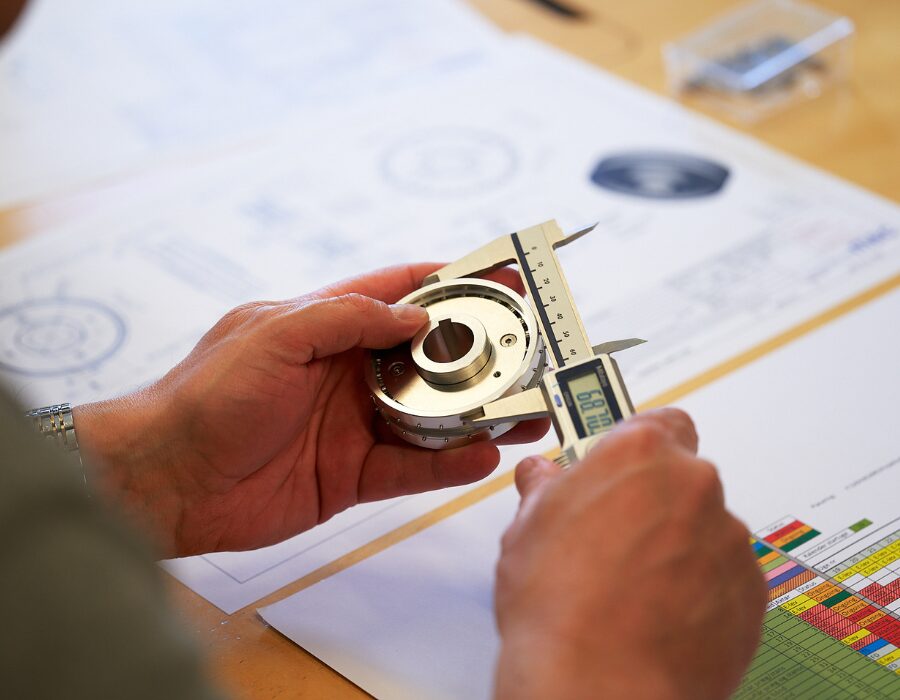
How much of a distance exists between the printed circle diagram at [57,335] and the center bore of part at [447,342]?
58 centimetres

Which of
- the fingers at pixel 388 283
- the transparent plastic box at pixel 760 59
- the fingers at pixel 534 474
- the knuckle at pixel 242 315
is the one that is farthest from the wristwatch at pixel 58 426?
the transparent plastic box at pixel 760 59

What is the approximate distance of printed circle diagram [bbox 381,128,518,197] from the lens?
5.56 feet

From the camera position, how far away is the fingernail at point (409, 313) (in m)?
1.09

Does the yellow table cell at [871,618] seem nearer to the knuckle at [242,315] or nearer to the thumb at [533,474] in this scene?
the thumb at [533,474]

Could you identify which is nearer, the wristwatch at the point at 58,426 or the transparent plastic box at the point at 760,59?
the wristwatch at the point at 58,426

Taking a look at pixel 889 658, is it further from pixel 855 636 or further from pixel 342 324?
pixel 342 324

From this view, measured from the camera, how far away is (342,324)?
3.50 feet

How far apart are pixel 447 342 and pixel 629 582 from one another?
390 mm

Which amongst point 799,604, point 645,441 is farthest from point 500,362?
point 799,604

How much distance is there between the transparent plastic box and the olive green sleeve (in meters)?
1.46

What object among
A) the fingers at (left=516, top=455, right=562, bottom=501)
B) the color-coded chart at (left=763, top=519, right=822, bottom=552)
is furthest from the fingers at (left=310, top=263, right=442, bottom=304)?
the color-coded chart at (left=763, top=519, right=822, bottom=552)

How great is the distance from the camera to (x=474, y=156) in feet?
5.74

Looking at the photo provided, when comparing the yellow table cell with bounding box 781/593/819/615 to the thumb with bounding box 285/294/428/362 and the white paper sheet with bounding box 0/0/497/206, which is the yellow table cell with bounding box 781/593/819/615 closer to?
the thumb with bounding box 285/294/428/362

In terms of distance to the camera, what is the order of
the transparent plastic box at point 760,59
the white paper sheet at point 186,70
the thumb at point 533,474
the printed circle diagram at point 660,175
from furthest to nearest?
1. the white paper sheet at point 186,70
2. the transparent plastic box at point 760,59
3. the printed circle diagram at point 660,175
4. the thumb at point 533,474
